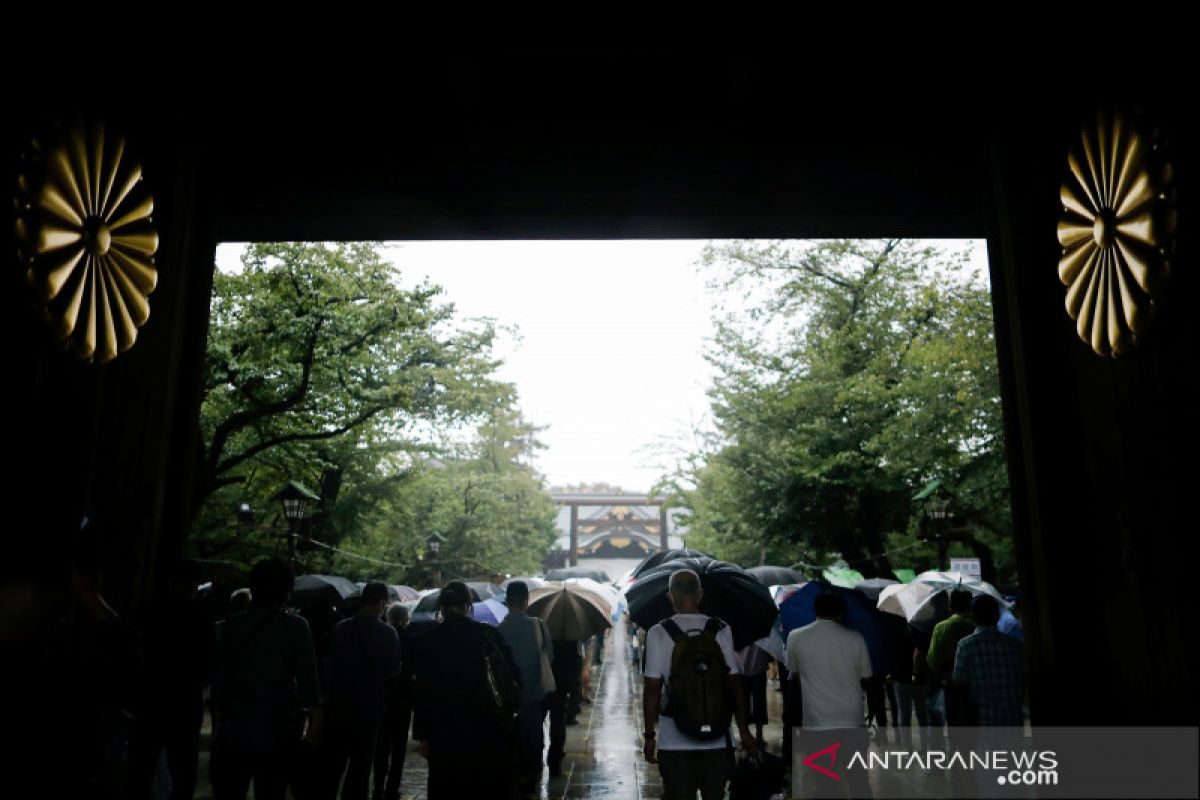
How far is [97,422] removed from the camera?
3.62 meters

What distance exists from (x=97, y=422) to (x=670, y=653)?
10.3 ft

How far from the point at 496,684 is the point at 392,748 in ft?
10.0

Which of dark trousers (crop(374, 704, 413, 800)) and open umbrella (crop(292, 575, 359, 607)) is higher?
open umbrella (crop(292, 575, 359, 607))

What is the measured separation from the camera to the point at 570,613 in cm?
954

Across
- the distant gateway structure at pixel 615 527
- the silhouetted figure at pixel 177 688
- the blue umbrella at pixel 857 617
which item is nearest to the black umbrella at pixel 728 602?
the blue umbrella at pixel 857 617

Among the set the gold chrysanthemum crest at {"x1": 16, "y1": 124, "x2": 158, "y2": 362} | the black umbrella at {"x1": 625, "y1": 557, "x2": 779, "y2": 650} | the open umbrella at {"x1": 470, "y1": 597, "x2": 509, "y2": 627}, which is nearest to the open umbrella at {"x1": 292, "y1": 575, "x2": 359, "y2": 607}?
the open umbrella at {"x1": 470, "y1": 597, "x2": 509, "y2": 627}

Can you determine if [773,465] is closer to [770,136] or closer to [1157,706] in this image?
[770,136]

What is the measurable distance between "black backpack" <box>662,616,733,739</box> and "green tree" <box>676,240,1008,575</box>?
11344 mm

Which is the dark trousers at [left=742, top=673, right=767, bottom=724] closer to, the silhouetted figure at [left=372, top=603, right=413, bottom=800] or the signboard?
the silhouetted figure at [left=372, top=603, right=413, bottom=800]

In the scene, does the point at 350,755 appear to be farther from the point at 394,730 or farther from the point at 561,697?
the point at 561,697

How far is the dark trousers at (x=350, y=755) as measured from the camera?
18.1 ft

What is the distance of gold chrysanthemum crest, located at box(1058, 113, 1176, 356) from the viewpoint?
9.99 ft

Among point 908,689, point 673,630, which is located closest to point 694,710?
point 673,630

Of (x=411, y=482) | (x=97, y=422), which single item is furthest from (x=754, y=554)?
(x=97, y=422)
